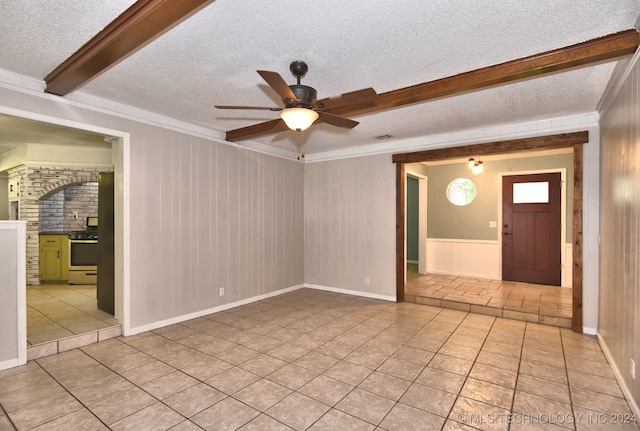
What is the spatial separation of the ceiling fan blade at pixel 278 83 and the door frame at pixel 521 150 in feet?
10.2

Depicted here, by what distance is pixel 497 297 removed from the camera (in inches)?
205

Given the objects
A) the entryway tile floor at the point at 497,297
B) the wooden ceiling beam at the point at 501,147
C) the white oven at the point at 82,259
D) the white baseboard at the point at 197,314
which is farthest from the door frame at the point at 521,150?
the white oven at the point at 82,259

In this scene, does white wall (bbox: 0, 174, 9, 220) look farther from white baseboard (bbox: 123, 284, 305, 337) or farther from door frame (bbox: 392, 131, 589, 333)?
door frame (bbox: 392, 131, 589, 333)

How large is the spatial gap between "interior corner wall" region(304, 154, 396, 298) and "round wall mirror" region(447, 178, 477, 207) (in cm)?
247

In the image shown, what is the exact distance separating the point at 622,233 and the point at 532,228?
3999mm

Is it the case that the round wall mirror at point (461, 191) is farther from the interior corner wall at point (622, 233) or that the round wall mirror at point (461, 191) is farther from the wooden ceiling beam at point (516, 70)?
the wooden ceiling beam at point (516, 70)

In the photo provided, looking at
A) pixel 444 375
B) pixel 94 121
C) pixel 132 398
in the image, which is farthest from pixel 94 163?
pixel 444 375

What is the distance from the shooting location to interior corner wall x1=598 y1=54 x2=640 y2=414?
2311mm

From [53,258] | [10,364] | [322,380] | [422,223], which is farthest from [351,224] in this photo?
[53,258]

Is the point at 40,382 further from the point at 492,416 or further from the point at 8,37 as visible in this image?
the point at 492,416

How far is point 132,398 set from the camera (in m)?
2.49

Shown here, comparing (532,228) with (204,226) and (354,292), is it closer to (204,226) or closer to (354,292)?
(354,292)

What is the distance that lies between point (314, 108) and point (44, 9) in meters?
1.90

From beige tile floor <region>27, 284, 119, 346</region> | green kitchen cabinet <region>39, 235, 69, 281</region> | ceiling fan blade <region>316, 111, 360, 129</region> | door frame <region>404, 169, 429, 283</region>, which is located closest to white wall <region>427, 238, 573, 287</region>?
door frame <region>404, 169, 429, 283</region>
